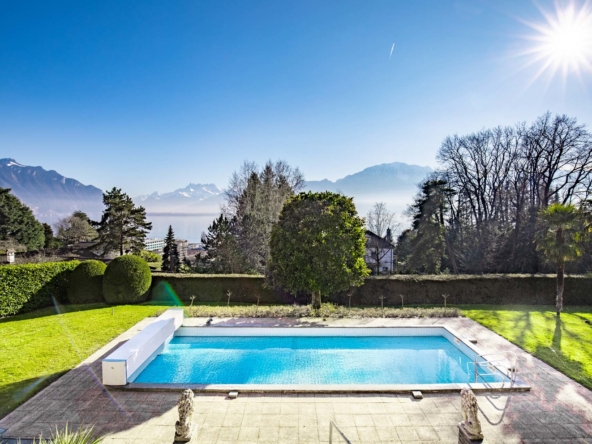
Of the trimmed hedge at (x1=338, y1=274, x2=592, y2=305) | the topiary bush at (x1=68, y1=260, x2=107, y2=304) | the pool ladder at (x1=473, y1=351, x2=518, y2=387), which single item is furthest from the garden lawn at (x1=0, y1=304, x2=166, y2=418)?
the pool ladder at (x1=473, y1=351, x2=518, y2=387)

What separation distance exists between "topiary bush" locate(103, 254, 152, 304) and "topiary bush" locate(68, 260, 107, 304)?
26.0 inches

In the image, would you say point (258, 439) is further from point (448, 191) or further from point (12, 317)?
point (448, 191)

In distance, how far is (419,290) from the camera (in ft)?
53.6

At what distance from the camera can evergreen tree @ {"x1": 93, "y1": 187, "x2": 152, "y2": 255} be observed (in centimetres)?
3059

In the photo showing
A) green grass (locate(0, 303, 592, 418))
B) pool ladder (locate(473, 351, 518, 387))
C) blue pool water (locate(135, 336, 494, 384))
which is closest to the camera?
pool ladder (locate(473, 351, 518, 387))

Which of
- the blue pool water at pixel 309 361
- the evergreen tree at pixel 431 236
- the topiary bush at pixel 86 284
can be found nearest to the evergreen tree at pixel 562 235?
the blue pool water at pixel 309 361

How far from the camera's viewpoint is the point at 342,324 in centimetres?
1197

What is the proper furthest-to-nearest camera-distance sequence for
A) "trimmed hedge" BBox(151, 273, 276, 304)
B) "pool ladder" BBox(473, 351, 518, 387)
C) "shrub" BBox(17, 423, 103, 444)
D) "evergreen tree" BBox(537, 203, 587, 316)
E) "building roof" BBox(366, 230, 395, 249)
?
1. "building roof" BBox(366, 230, 395, 249)
2. "trimmed hedge" BBox(151, 273, 276, 304)
3. "evergreen tree" BBox(537, 203, 587, 316)
4. "pool ladder" BBox(473, 351, 518, 387)
5. "shrub" BBox(17, 423, 103, 444)

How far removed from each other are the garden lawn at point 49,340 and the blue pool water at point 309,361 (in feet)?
6.80

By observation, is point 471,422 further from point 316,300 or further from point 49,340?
point 49,340

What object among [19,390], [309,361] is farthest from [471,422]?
[19,390]

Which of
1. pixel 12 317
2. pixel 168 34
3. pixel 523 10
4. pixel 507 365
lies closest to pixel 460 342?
pixel 507 365

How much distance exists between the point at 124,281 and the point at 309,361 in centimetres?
1029

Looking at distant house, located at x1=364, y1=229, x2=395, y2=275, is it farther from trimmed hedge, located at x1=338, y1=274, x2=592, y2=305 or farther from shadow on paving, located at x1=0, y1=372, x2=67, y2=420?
shadow on paving, located at x1=0, y1=372, x2=67, y2=420
